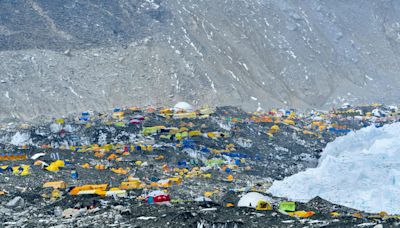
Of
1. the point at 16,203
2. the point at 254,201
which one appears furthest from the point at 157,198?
the point at 16,203

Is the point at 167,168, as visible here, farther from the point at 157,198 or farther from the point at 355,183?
the point at 355,183

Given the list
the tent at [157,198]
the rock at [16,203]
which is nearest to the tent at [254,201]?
the tent at [157,198]

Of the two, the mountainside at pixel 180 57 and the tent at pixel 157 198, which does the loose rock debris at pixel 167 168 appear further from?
the mountainside at pixel 180 57

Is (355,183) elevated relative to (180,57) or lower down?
lower down

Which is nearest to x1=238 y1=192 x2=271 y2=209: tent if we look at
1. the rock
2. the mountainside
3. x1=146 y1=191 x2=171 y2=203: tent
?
x1=146 y1=191 x2=171 y2=203: tent

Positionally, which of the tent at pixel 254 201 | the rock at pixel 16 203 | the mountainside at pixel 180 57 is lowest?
the rock at pixel 16 203

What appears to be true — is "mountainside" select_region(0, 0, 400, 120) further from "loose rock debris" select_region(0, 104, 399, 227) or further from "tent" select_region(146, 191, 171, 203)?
"tent" select_region(146, 191, 171, 203)
